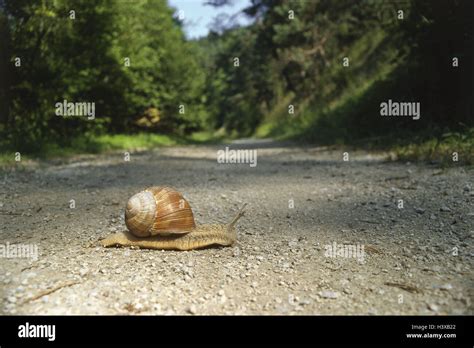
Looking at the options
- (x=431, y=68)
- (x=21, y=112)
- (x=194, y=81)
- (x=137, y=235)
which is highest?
(x=194, y=81)

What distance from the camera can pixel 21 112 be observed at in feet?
33.6

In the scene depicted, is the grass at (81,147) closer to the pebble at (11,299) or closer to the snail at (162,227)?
the snail at (162,227)

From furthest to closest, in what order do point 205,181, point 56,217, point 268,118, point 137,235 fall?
point 268,118, point 205,181, point 56,217, point 137,235

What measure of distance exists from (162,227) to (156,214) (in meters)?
0.12

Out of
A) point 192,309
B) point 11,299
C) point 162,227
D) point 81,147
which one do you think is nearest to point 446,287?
point 192,309

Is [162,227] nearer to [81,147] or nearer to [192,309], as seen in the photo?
[192,309]

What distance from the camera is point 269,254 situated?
322 cm

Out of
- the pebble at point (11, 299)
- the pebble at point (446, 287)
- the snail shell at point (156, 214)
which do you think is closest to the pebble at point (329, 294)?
the pebble at point (446, 287)


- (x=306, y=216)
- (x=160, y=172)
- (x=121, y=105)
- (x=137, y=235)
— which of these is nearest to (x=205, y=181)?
(x=160, y=172)

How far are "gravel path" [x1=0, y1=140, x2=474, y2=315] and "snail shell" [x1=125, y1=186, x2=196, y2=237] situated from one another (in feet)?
0.61

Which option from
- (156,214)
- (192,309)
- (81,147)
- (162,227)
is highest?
(81,147)

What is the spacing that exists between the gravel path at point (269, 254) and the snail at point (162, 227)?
91mm

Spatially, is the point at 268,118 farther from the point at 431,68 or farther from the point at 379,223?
the point at 379,223
